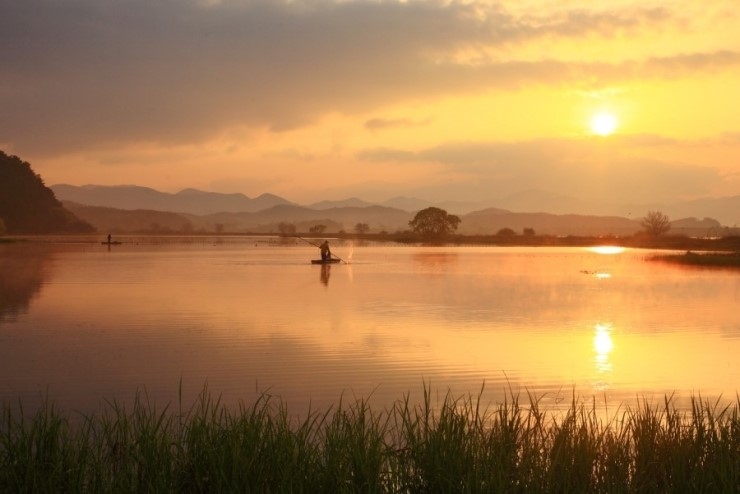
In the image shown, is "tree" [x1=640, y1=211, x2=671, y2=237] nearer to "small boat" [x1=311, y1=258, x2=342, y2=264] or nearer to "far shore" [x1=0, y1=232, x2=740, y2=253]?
"far shore" [x1=0, y1=232, x2=740, y2=253]

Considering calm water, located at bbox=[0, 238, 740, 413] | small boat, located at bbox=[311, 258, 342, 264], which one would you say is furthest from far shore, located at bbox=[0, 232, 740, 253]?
calm water, located at bbox=[0, 238, 740, 413]

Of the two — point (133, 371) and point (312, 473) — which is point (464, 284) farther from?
point (312, 473)

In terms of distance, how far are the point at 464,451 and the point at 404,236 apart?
13981 cm

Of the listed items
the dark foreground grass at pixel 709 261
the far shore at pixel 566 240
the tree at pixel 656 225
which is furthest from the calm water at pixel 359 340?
the tree at pixel 656 225

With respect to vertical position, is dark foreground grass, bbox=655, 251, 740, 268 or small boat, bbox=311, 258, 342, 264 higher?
dark foreground grass, bbox=655, 251, 740, 268

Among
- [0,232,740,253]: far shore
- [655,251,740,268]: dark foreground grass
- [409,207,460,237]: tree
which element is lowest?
[655,251,740,268]: dark foreground grass

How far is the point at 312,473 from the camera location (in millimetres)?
7391

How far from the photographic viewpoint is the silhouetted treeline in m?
138

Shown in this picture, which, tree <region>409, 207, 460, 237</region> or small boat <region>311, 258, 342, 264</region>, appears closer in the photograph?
small boat <region>311, 258, 342, 264</region>

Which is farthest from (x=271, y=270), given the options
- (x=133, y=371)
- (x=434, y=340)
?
(x=133, y=371)

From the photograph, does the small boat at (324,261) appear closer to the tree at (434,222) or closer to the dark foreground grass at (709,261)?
the dark foreground grass at (709,261)

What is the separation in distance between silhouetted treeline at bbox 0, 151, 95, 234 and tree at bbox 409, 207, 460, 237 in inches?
2548

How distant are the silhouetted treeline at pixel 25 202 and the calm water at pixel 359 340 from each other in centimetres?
11145

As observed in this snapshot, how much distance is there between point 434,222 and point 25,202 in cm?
7021
